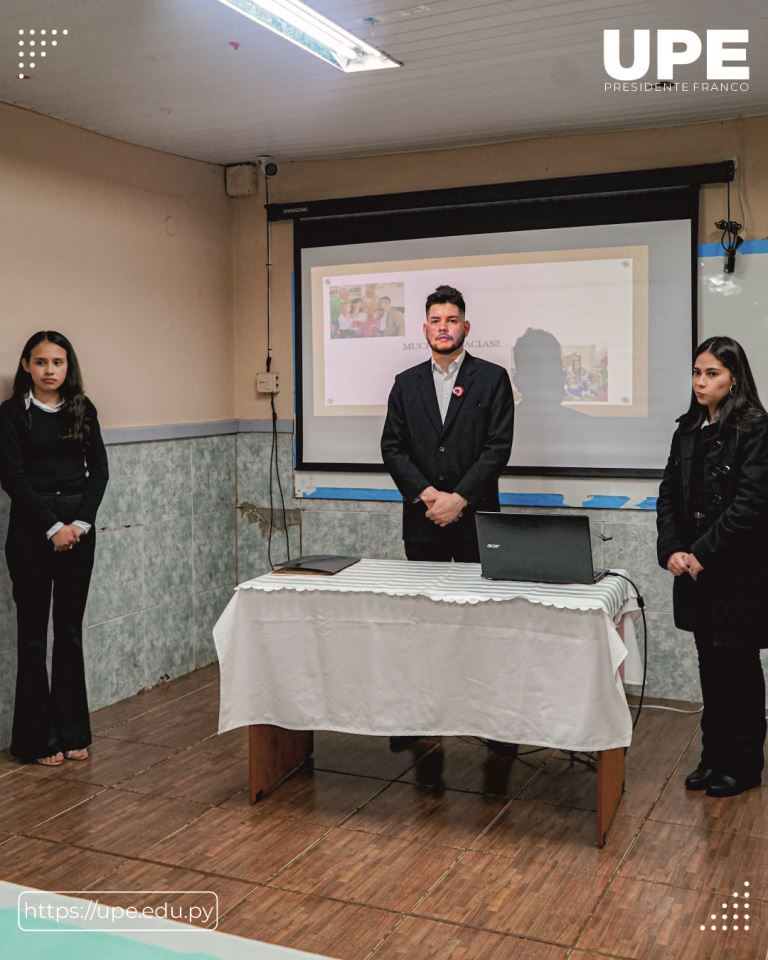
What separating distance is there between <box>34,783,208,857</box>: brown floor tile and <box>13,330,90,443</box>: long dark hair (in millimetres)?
1484

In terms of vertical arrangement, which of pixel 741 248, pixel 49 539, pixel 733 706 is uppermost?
pixel 741 248

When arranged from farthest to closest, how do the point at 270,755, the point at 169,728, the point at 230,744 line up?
1. the point at 169,728
2. the point at 230,744
3. the point at 270,755

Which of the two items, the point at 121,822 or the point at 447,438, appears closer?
the point at 121,822

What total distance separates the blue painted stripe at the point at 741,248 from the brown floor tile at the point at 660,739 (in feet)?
7.23

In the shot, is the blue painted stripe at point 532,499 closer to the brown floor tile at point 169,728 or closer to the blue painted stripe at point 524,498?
the blue painted stripe at point 524,498

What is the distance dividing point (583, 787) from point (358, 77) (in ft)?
9.89

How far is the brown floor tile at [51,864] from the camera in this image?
3.18 metres

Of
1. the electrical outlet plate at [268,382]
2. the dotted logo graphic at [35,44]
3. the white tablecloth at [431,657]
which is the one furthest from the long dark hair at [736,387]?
the electrical outlet plate at [268,382]

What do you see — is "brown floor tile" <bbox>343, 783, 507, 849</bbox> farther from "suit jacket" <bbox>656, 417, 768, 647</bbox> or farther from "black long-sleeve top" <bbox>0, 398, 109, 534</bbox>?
"black long-sleeve top" <bbox>0, 398, 109, 534</bbox>

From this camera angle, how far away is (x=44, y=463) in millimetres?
4273

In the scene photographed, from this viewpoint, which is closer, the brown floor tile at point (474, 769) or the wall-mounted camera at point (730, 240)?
the brown floor tile at point (474, 769)

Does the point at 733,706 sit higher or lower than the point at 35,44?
lower

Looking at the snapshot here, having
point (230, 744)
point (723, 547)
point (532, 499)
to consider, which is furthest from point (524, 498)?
point (230, 744)

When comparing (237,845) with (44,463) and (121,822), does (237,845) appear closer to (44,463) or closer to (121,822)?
(121,822)
